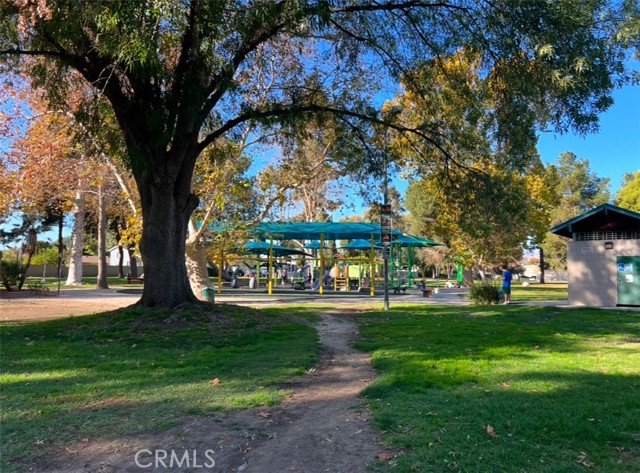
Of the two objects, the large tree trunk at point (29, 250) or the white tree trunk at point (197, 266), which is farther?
the large tree trunk at point (29, 250)

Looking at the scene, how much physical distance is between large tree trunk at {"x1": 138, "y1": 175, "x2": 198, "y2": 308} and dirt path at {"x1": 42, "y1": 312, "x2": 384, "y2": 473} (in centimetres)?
733

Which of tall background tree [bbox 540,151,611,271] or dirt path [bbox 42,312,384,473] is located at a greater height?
tall background tree [bbox 540,151,611,271]

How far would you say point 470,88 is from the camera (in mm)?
13547

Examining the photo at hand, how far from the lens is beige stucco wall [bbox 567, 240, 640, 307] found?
20.0 meters

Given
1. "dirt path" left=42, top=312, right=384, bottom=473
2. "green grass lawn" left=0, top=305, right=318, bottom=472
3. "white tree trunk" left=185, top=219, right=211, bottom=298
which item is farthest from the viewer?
"white tree trunk" left=185, top=219, right=211, bottom=298

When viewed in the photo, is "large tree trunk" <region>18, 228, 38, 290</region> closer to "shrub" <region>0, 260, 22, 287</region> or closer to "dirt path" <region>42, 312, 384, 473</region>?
"shrub" <region>0, 260, 22, 287</region>

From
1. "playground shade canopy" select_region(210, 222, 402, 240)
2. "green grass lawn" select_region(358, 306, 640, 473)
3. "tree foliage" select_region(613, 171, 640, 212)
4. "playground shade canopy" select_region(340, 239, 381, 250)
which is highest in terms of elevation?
"tree foliage" select_region(613, 171, 640, 212)

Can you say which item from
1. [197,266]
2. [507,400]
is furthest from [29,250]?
[507,400]

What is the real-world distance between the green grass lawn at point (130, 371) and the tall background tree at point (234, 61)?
2.08 m

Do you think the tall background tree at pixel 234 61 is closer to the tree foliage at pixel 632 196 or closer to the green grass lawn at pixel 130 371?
the green grass lawn at pixel 130 371

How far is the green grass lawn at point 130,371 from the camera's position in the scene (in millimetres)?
5145

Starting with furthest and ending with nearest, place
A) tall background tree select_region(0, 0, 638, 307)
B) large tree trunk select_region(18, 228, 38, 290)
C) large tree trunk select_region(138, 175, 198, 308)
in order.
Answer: large tree trunk select_region(18, 228, 38, 290) → large tree trunk select_region(138, 175, 198, 308) → tall background tree select_region(0, 0, 638, 307)

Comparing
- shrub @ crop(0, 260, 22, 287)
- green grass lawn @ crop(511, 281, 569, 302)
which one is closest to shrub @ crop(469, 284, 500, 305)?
green grass lawn @ crop(511, 281, 569, 302)

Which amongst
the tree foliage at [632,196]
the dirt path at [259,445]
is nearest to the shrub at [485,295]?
the dirt path at [259,445]
